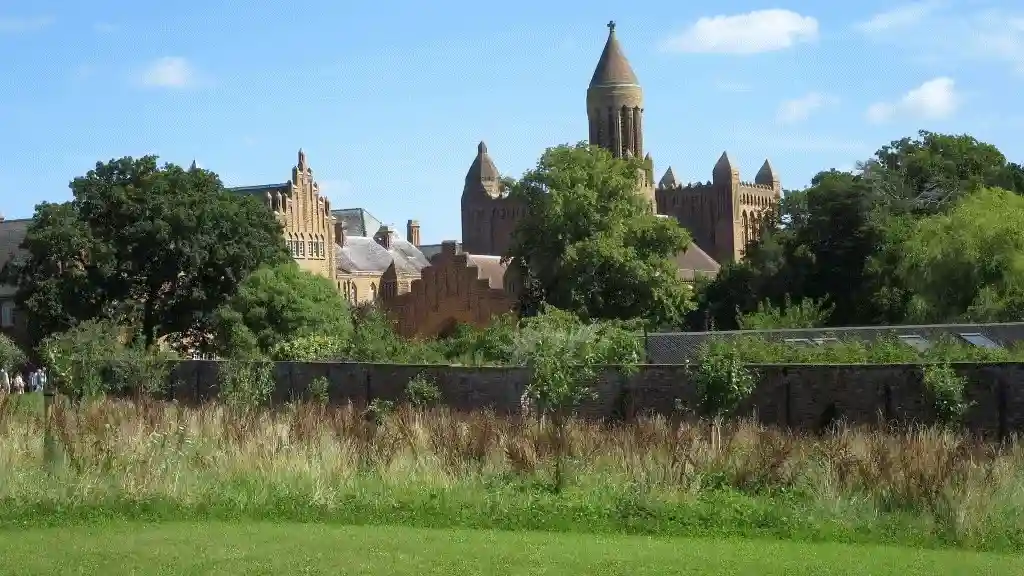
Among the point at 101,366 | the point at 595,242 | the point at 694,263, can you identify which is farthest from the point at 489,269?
the point at 101,366

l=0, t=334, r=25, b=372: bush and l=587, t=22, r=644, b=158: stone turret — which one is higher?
l=587, t=22, r=644, b=158: stone turret

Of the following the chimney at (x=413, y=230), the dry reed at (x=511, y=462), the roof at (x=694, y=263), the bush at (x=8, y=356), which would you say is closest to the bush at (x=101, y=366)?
the bush at (x=8, y=356)

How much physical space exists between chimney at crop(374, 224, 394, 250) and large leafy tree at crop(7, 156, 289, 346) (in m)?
36.5

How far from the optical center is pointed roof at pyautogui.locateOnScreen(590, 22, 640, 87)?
3957 inches

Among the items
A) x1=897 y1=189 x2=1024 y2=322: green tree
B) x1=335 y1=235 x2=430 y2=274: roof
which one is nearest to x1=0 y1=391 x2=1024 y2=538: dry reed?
x1=897 y1=189 x2=1024 y2=322: green tree

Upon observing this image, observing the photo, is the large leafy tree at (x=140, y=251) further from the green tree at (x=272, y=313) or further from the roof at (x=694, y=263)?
the roof at (x=694, y=263)

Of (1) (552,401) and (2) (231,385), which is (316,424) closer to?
(1) (552,401)

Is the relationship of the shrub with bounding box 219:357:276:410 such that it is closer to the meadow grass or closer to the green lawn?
the meadow grass

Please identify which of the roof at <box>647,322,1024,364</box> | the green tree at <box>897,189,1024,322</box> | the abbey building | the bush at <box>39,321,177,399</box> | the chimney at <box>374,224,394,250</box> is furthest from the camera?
the chimney at <box>374,224,394,250</box>

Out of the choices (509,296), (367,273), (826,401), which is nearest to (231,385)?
(826,401)

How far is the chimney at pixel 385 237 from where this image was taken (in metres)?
87.4

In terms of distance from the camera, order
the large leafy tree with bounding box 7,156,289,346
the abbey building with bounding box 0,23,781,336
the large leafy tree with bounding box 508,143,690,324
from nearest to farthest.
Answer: the large leafy tree with bounding box 7,156,289,346
the large leafy tree with bounding box 508,143,690,324
the abbey building with bounding box 0,23,781,336

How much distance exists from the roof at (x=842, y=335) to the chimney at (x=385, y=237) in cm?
5584

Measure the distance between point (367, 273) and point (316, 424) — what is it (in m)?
59.5
